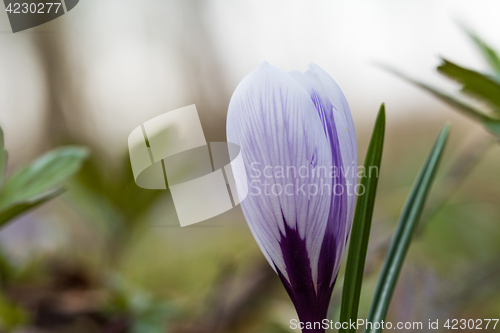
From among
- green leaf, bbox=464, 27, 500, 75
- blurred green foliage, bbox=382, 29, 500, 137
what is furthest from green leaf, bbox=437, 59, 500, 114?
green leaf, bbox=464, 27, 500, 75

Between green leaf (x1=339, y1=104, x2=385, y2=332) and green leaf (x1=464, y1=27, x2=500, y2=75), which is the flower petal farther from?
green leaf (x1=464, y1=27, x2=500, y2=75)

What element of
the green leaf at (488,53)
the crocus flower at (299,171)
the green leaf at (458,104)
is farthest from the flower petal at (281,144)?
the green leaf at (488,53)

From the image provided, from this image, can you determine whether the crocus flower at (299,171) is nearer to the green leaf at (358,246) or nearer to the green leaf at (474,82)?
the green leaf at (358,246)

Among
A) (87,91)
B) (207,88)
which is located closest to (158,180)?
(87,91)

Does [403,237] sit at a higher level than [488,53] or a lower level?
lower

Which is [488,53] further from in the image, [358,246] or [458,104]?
[358,246]

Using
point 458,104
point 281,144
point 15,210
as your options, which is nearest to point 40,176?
point 15,210

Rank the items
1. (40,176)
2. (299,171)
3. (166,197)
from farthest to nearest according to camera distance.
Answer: (166,197) < (40,176) < (299,171)
